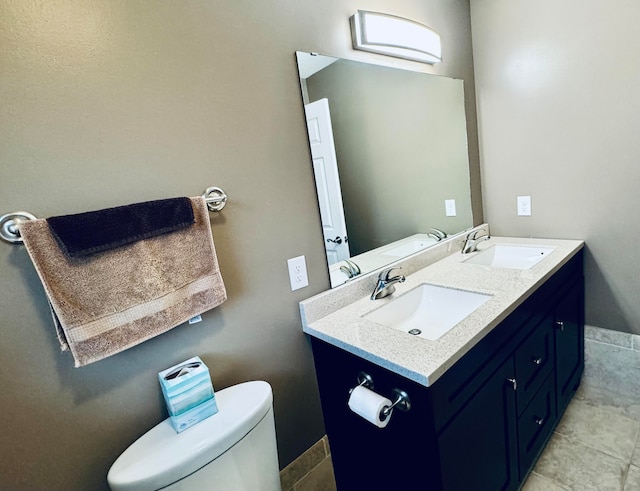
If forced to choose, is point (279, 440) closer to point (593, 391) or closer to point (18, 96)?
point (18, 96)

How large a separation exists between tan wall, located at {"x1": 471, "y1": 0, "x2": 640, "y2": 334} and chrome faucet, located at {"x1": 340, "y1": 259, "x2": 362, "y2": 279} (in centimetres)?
124

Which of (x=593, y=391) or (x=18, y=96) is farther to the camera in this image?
(x=593, y=391)

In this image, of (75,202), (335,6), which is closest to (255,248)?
(75,202)

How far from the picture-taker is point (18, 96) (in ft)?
2.42

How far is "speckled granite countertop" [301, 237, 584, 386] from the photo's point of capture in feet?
2.91

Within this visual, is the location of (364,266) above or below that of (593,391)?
above

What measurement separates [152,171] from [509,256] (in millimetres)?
1914

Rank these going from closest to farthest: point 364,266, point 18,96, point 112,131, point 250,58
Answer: point 18,96 < point 112,131 < point 250,58 < point 364,266

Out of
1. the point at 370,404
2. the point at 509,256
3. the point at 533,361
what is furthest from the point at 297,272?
the point at 509,256

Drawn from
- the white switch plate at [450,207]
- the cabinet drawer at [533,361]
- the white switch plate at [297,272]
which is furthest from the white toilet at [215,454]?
the white switch plate at [450,207]

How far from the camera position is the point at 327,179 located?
133cm

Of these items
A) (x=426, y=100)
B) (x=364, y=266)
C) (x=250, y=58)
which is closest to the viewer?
(x=250, y=58)

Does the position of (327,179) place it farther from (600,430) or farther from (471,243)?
(600,430)

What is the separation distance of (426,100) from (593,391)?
6.32 ft
